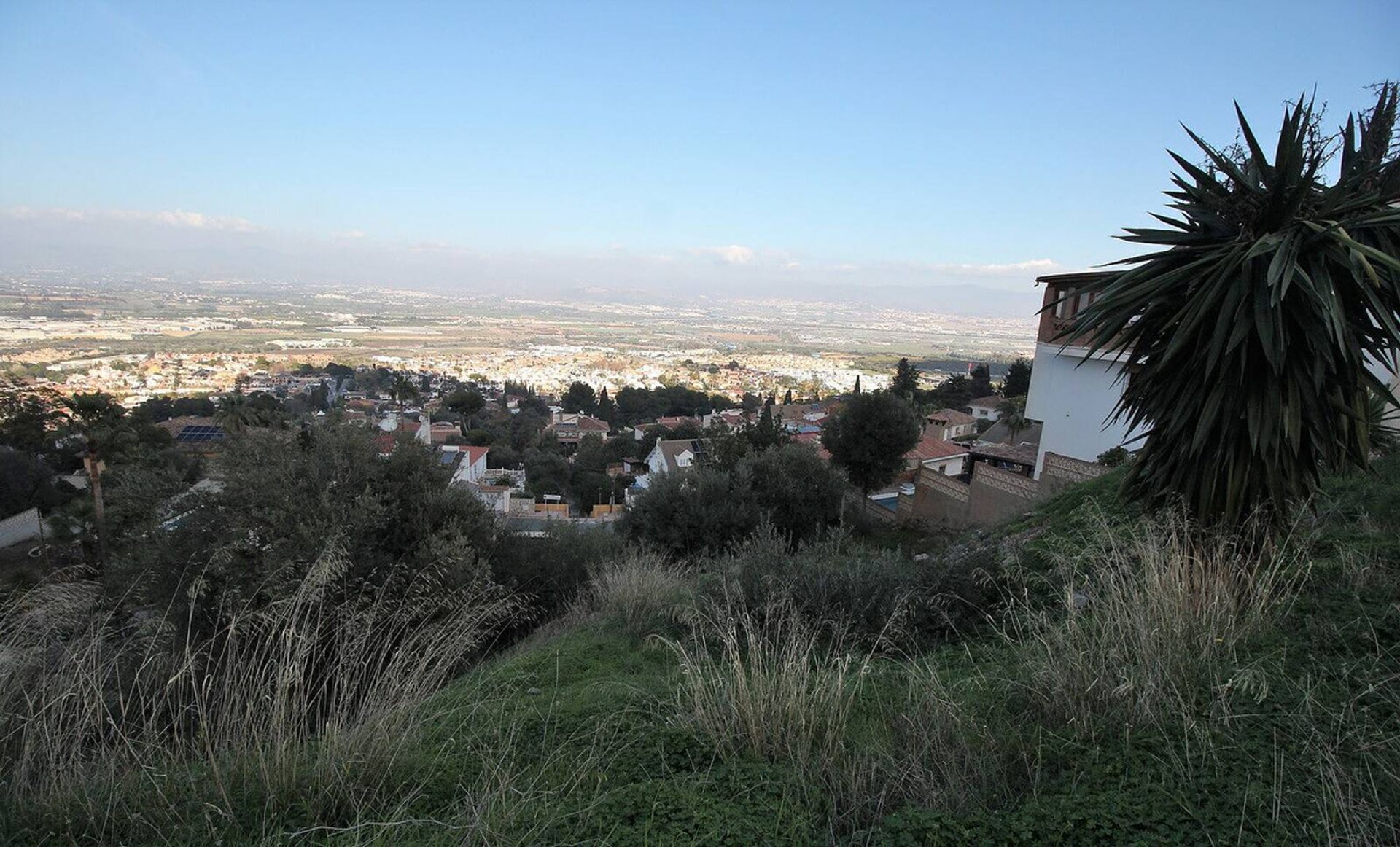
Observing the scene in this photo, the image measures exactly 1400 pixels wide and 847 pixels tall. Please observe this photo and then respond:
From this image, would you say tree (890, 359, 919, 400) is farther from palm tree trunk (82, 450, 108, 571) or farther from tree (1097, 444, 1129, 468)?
palm tree trunk (82, 450, 108, 571)

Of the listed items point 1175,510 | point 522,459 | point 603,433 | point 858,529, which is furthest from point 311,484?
point 603,433

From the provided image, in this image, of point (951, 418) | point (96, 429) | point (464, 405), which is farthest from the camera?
point (464, 405)

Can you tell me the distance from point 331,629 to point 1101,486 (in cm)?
1014

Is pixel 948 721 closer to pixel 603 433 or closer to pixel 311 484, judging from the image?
pixel 311 484

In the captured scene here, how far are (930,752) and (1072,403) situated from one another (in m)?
15.1

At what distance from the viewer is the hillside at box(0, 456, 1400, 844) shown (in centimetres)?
208

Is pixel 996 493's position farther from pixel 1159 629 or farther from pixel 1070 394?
pixel 1159 629

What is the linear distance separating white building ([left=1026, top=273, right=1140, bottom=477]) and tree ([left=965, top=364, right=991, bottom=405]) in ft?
143

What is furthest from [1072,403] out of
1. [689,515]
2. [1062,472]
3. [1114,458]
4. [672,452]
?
[672,452]

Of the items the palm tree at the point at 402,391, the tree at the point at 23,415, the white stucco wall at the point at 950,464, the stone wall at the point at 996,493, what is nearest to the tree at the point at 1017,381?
the white stucco wall at the point at 950,464

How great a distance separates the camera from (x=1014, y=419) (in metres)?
34.2

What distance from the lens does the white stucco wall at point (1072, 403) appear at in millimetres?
14516

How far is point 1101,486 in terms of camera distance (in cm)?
977

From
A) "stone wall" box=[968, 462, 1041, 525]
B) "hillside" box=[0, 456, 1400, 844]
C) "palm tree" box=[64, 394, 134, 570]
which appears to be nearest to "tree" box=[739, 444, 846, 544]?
"stone wall" box=[968, 462, 1041, 525]
